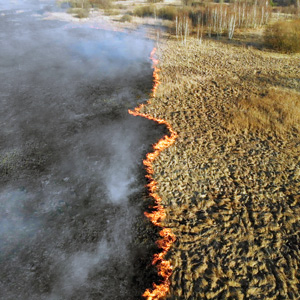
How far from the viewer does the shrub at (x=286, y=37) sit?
49.8 ft

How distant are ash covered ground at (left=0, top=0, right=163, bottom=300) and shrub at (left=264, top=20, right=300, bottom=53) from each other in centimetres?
824

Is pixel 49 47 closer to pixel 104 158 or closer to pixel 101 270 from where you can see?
pixel 104 158

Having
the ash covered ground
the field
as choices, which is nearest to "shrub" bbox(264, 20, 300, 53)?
the field

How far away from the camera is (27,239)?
18.5 feet

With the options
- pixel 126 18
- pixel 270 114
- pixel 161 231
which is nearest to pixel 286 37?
pixel 270 114

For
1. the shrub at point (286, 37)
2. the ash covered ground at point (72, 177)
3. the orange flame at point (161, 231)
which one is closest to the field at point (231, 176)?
the orange flame at point (161, 231)

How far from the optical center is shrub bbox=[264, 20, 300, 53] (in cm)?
1519

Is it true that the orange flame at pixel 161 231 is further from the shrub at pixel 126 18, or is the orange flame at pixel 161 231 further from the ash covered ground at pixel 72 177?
the shrub at pixel 126 18

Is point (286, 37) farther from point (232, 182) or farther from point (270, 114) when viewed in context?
point (232, 182)

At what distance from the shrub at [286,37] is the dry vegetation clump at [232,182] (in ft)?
11.8

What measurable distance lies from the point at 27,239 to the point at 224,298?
4.21 m

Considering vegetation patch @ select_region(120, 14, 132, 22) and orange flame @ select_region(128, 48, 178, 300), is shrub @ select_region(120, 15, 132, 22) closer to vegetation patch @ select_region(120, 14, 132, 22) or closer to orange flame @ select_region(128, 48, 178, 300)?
vegetation patch @ select_region(120, 14, 132, 22)

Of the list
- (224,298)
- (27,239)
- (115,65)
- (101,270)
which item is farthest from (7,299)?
(115,65)

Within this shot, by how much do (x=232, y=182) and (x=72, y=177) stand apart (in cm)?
440
